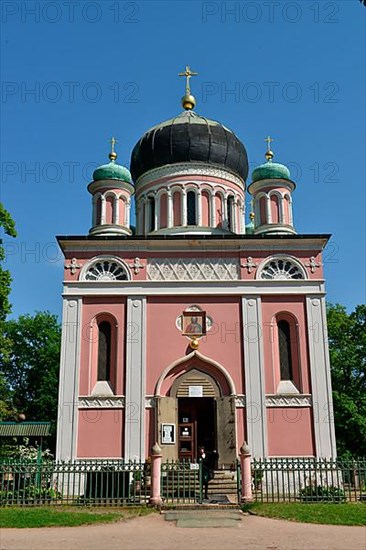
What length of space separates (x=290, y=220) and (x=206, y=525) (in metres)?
12.4

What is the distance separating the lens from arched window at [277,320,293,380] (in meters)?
17.6

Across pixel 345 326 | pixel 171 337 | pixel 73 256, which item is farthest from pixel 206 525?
pixel 345 326

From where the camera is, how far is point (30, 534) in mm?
9977

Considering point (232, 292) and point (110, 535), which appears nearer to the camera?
point (110, 535)

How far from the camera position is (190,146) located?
2172 cm

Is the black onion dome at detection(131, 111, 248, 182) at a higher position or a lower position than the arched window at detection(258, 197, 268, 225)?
higher

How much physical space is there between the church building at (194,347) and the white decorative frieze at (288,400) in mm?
30

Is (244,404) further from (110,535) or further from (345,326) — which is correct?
(345,326)

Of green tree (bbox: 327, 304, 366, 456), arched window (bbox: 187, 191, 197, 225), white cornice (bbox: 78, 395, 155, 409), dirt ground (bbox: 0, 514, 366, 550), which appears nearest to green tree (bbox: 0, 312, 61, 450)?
green tree (bbox: 327, 304, 366, 456)

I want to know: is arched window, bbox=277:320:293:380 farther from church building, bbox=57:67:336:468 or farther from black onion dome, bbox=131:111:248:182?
black onion dome, bbox=131:111:248:182

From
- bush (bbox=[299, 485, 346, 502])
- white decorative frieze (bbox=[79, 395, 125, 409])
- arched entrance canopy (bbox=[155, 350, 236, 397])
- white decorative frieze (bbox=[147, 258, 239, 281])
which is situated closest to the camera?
bush (bbox=[299, 485, 346, 502])

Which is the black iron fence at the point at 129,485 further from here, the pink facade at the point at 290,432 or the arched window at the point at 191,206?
the arched window at the point at 191,206

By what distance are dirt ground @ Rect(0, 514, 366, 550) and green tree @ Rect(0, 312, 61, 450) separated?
88.6 feet

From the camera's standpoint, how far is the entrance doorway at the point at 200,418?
682 inches
